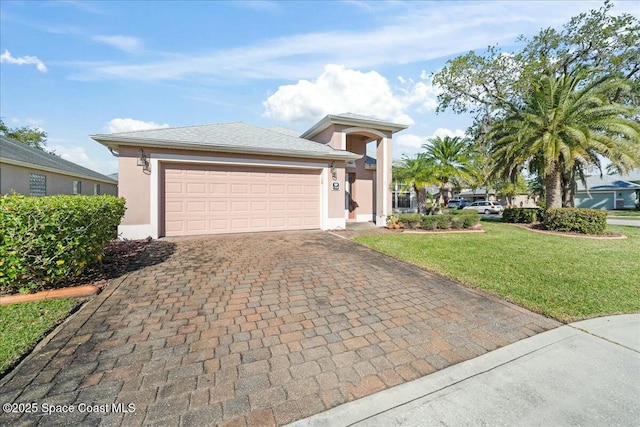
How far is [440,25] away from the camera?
8359mm

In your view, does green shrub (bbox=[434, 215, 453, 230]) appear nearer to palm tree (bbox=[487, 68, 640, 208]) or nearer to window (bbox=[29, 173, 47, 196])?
palm tree (bbox=[487, 68, 640, 208])

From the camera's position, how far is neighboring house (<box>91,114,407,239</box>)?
8.45 metres

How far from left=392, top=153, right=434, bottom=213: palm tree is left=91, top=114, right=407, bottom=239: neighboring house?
5.57ft

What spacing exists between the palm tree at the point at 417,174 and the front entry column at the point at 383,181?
31.4 inches

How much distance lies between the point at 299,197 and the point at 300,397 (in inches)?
347

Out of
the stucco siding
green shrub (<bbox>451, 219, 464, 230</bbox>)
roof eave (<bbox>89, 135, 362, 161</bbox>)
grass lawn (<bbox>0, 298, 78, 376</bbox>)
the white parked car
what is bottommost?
grass lawn (<bbox>0, 298, 78, 376</bbox>)

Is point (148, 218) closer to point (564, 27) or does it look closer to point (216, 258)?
point (216, 258)

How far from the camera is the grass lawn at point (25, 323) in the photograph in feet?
8.43

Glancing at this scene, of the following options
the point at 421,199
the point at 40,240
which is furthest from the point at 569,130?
the point at 40,240

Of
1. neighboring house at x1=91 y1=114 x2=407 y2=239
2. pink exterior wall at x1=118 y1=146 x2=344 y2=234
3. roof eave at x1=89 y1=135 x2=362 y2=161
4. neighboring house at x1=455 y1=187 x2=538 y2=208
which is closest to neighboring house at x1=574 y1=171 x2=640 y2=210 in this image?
neighboring house at x1=455 y1=187 x2=538 y2=208

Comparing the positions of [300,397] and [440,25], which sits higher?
[440,25]

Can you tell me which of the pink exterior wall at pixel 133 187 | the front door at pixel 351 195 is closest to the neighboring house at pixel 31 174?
the pink exterior wall at pixel 133 187

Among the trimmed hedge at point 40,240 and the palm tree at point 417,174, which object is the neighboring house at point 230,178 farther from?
the trimmed hedge at point 40,240

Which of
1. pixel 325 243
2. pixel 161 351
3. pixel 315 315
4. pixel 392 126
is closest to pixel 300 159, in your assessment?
pixel 325 243
